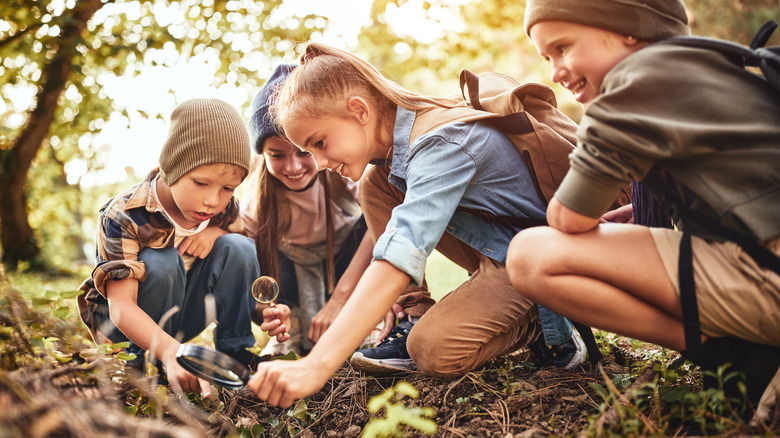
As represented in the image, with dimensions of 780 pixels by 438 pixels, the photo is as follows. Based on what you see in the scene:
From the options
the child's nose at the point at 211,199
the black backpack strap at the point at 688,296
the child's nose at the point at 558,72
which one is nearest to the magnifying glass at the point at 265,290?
the child's nose at the point at 211,199

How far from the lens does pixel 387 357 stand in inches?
94.3

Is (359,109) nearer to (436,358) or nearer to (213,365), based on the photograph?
(436,358)

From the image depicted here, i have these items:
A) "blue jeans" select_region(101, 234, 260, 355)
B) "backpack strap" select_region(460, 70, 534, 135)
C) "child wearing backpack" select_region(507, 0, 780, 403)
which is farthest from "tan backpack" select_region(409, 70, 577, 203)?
"blue jeans" select_region(101, 234, 260, 355)

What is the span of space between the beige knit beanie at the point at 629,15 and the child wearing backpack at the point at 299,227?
1667 millimetres

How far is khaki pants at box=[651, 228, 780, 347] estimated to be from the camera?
4.76ft

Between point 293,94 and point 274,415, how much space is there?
4.28 feet

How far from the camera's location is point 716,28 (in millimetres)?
12727

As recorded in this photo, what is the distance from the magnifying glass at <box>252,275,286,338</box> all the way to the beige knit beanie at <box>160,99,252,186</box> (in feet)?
1.97

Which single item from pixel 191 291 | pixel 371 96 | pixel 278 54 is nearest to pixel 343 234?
pixel 191 291

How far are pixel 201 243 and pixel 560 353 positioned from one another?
5.94 feet

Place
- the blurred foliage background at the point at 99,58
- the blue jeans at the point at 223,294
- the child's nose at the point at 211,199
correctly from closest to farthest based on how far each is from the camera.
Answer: the child's nose at the point at 211,199
the blue jeans at the point at 223,294
the blurred foliage background at the point at 99,58

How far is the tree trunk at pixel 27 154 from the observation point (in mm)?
5285

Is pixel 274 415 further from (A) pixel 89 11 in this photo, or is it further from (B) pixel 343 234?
(A) pixel 89 11

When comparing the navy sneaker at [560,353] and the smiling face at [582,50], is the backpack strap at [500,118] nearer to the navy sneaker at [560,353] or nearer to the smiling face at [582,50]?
the smiling face at [582,50]
